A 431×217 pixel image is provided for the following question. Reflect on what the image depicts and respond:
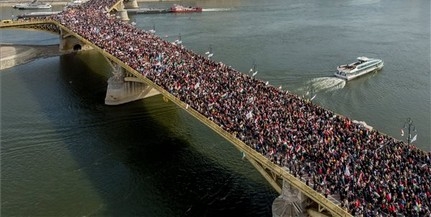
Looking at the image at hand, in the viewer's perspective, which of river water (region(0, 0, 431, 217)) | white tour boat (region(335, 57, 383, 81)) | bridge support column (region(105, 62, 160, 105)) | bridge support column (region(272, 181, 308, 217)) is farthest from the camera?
white tour boat (region(335, 57, 383, 81))

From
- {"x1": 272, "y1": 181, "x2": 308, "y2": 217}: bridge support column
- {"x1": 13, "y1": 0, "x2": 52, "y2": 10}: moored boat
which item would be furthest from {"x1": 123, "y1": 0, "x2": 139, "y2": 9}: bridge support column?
{"x1": 272, "y1": 181, "x2": 308, "y2": 217}: bridge support column

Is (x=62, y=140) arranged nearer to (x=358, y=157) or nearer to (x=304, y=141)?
(x=304, y=141)

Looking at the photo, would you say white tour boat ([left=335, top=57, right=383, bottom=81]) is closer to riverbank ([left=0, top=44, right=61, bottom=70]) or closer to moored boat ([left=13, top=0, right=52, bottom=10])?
riverbank ([left=0, top=44, right=61, bottom=70])

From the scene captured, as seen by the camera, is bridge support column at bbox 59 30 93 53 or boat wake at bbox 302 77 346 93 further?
bridge support column at bbox 59 30 93 53

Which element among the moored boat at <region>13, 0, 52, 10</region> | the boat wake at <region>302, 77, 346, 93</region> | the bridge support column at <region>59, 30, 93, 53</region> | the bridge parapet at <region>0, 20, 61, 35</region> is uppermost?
the moored boat at <region>13, 0, 52, 10</region>

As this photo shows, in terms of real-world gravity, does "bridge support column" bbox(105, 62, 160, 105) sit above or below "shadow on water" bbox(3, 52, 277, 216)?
above

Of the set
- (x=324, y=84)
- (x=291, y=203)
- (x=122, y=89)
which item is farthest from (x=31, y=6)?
(x=291, y=203)

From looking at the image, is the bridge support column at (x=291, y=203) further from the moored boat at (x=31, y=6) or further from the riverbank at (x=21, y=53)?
the moored boat at (x=31, y=6)

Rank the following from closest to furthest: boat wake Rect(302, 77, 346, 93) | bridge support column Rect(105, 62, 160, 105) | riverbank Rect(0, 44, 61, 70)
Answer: bridge support column Rect(105, 62, 160, 105) < boat wake Rect(302, 77, 346, 93) < riverbank Rect(0, 44, 61, 70)
